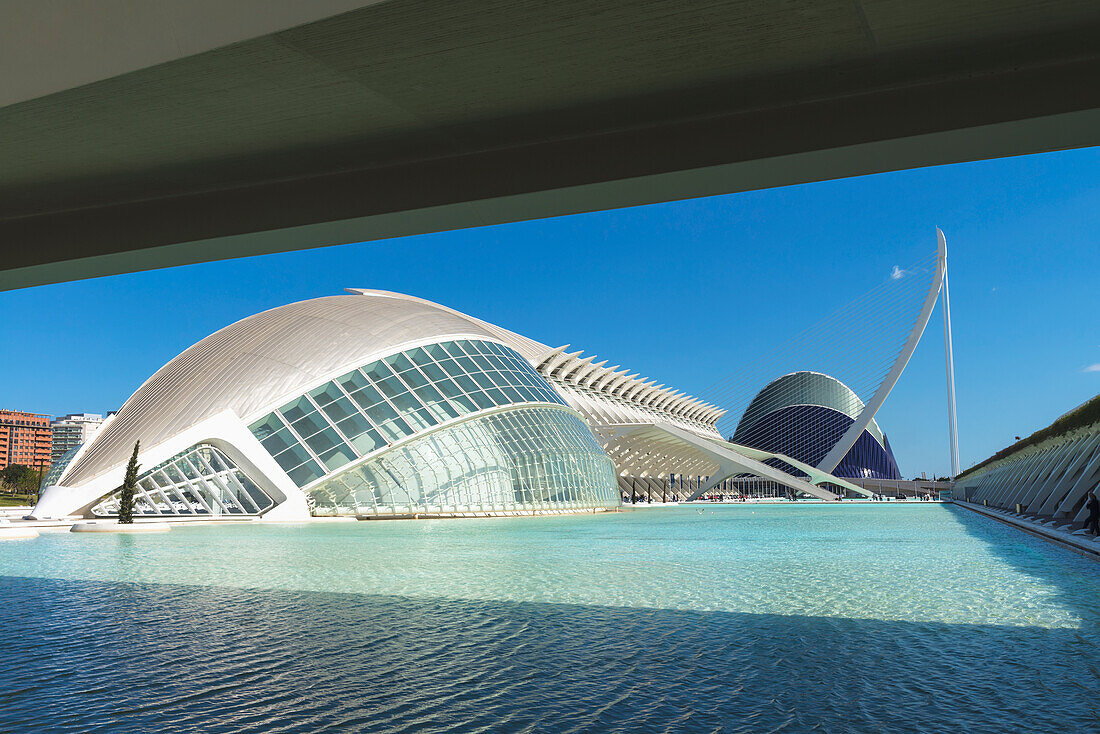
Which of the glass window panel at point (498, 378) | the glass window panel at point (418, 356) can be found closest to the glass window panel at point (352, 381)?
the glass window panel at point (418, 356)

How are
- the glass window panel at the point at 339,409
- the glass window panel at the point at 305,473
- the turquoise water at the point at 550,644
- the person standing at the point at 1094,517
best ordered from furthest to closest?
the glass window panel at the point at 339,409 → the glass window panel at the point at 305,473 → the person standing at the point at 1094,517 → the turquoise water at the point at 550,644

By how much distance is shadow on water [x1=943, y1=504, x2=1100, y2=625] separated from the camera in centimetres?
889

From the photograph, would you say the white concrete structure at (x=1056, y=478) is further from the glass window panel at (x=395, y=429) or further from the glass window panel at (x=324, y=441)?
the glass window panel at (x=324, y=441)

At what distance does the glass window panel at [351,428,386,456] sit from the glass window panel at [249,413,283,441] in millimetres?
2733

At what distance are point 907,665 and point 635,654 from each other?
6.51ft

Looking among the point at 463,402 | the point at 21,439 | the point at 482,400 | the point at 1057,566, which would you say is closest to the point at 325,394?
the point at 463,402

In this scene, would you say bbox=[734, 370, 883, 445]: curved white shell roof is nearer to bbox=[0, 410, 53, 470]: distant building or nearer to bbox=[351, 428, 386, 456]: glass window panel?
bbox=[351, 428, 386, 456]: glass window panel

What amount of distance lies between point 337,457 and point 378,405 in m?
2.57

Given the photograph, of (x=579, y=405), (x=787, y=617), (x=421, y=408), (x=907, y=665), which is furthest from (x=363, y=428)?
(x=579, y=405)

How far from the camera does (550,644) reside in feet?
22.4

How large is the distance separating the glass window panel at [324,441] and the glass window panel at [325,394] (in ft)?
4.11

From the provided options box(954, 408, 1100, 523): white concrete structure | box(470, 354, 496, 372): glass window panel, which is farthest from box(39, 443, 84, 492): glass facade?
box(954, 408, 1100, 523): white concrete structure

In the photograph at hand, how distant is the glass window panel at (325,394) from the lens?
98.3 ft

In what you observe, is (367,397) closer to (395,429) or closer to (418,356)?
(395,429)
